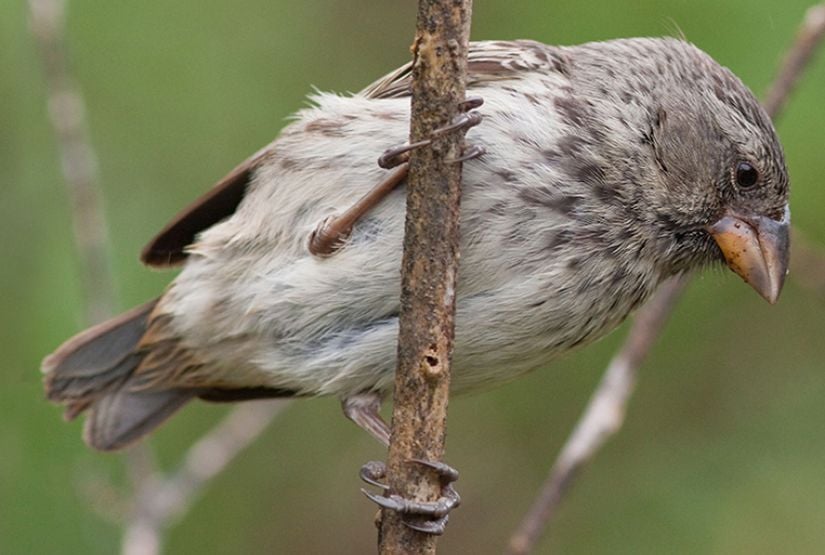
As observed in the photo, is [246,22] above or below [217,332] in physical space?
above

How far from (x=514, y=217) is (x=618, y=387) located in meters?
0.72

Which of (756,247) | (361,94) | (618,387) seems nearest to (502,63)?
(361,94)

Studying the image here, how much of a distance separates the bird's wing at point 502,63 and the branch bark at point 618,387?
686 millimetres

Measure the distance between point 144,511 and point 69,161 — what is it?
1098 mm

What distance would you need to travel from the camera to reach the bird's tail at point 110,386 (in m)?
5.37

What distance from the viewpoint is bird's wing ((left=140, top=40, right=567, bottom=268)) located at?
183 inches

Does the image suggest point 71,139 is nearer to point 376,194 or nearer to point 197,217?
point 197,217

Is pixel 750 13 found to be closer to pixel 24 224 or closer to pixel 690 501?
pixel 690 501

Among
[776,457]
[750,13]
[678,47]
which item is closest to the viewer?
[678,47]

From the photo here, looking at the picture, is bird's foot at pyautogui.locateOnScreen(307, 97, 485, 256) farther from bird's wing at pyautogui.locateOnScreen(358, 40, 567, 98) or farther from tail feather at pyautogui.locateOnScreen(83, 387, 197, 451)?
tail feather at pyautogui.locateOnScreen(83, 387, 197, 451)

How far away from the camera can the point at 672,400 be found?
6.73m

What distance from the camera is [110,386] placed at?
547cm

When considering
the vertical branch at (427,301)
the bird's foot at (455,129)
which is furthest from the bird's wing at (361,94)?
the vertical branch at (427,301)

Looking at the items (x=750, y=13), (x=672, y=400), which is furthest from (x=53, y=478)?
(x=750, y=13)
